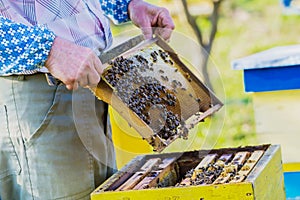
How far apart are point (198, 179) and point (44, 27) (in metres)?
0.63

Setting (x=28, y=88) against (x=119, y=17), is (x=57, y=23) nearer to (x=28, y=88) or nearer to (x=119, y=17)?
(x=28, y=88)

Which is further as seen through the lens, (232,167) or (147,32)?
(147,32)

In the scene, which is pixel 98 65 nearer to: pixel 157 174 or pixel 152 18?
pixel 157 174

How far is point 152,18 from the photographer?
107 inches

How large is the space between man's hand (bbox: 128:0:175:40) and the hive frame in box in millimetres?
94

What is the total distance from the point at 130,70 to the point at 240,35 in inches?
213

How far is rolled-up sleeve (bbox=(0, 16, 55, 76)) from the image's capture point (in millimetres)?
2133

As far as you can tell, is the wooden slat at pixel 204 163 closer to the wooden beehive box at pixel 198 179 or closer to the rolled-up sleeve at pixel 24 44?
the wooden beehive box at pixel 198 179

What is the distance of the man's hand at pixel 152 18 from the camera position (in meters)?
2.69

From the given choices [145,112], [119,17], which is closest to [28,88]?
[145,112]

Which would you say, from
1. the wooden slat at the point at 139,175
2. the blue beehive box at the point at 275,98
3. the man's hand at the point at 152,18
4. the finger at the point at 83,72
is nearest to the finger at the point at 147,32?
the man's hand at the point at 152,18

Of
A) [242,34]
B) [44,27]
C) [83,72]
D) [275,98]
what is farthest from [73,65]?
[242,34]

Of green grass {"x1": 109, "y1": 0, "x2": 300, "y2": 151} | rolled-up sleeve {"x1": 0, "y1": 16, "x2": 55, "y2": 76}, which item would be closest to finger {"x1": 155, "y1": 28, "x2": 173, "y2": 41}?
rolled-up sleeve {"x1": 0, "y1": 16, "x2": 55, "y2": 76}

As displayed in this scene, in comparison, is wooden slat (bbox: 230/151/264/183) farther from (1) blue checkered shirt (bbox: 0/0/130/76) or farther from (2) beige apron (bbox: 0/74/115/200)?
(1) blue checkered shirt (bbox: 0/0/130/76)
